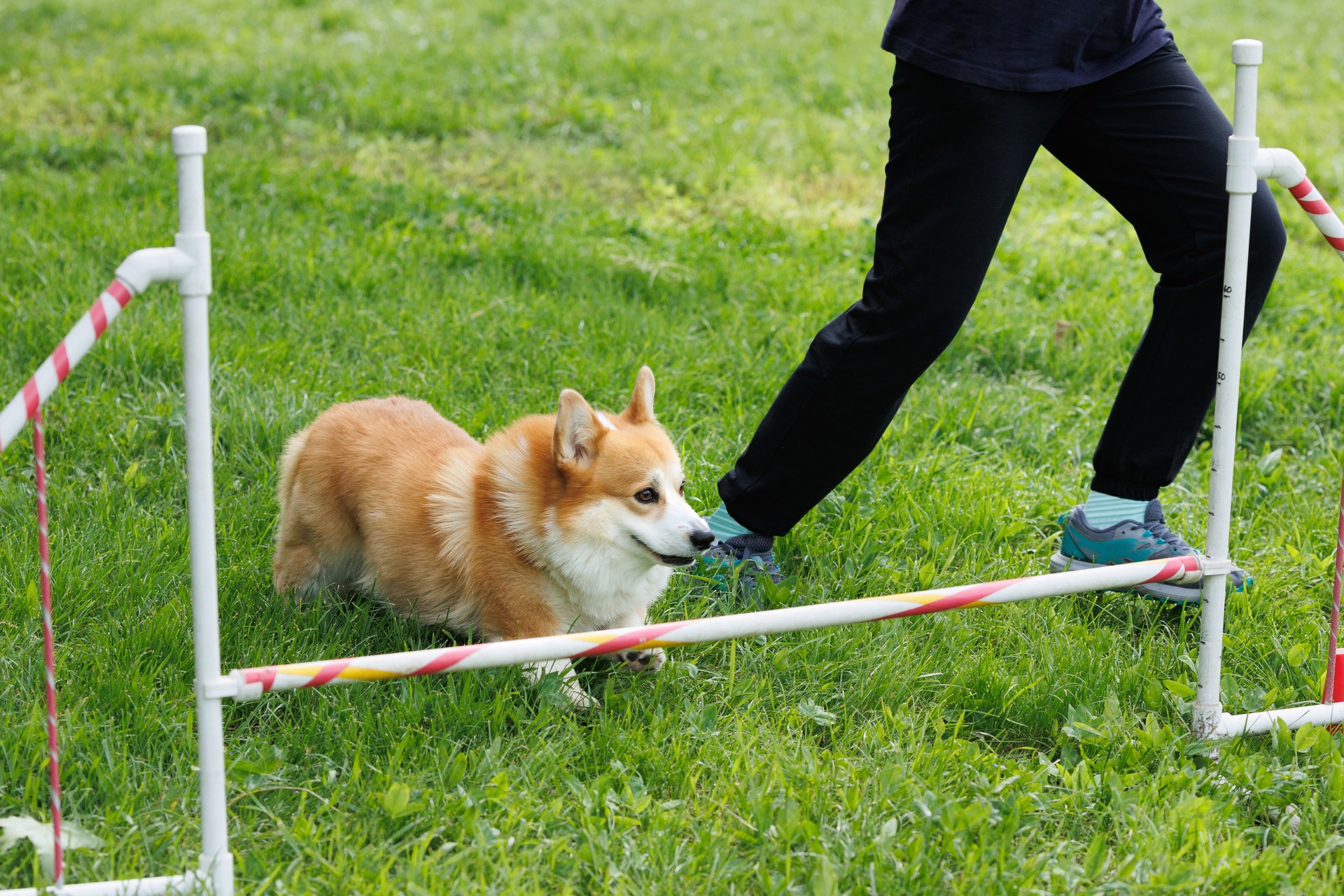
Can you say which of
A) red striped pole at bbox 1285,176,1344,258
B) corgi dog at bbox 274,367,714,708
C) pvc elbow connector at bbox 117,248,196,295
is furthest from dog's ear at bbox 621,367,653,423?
red striped pole at bbox 1285,176,1344,258

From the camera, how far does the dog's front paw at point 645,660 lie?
2.87 m

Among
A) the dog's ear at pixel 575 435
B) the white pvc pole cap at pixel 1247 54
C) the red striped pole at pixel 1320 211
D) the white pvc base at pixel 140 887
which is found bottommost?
the white pvc base at pixel 140 887

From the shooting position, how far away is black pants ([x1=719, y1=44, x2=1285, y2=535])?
8.77ft

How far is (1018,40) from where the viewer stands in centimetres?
261

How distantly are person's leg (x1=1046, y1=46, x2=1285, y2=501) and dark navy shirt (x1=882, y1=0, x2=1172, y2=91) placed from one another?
10 centimetres

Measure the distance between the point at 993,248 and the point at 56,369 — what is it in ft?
6.25

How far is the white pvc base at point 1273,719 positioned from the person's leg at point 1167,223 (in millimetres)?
711

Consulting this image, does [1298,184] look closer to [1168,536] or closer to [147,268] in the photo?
[1168,536]

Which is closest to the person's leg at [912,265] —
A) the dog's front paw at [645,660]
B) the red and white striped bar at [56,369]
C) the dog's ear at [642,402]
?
the dog's ear at [642,402]

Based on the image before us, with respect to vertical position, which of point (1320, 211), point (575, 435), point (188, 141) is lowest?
point (575, 435)

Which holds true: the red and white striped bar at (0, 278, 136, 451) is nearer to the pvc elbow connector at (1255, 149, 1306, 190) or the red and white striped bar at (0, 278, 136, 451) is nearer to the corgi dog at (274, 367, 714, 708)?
the corgi dog at (274, 367, 714, 708)

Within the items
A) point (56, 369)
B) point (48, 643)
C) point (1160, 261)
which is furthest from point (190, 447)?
point (1160, 261)

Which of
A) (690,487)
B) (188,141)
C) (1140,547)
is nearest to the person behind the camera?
(188,141)

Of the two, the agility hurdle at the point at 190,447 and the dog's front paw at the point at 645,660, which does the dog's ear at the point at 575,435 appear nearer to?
the dog's front paw at the point at 645,660
